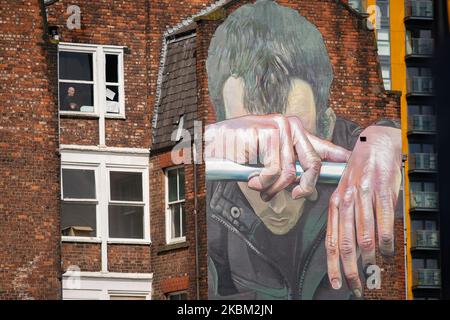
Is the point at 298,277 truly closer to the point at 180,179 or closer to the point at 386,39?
the point at 180,179

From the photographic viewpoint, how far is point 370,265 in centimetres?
3850

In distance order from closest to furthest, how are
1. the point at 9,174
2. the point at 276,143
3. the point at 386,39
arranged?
the point at 9,174 → the point at 276,143 → the point at 386,39

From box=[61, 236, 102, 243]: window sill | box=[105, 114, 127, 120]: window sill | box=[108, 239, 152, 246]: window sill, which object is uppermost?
box=[105, 114, 127, 120]: window sill

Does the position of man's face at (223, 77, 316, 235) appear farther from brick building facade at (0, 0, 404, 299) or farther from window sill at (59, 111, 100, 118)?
window sill at (59, 111, 100, 118)

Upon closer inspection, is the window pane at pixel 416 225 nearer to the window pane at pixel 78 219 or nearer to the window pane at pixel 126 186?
the window pane at pixel 126 186

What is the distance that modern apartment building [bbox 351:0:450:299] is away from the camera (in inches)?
3501

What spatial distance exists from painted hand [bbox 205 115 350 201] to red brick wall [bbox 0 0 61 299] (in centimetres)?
417

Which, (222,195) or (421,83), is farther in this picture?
(421,83)

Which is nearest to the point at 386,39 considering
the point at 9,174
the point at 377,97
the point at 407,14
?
the point at 407,14

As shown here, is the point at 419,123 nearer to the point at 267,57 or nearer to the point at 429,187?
the point at 429,187

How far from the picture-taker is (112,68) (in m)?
38.0

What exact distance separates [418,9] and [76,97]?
5548cm

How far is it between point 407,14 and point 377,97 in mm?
50659

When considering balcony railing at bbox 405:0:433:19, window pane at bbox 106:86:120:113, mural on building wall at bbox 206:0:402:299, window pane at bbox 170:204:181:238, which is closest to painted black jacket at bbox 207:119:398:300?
mural on building wall at bbox 206:0:402:299
